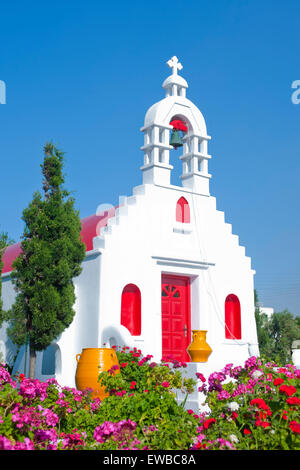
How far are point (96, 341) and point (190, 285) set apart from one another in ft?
11.3

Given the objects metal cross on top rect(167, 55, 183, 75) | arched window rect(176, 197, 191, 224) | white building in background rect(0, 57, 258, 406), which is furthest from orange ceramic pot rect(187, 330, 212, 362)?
metal cross on top rect(167, 55, 183, 75)

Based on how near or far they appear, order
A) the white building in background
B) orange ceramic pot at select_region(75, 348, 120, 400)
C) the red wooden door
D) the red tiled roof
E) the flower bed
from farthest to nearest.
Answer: the red tiled roof
the red wooden door
the white building in background
orange ceramic pot at select_region(75, 348, 120, 400)
the flower bed

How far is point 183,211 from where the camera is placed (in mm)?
13664

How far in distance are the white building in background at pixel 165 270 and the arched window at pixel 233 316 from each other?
0.09ft

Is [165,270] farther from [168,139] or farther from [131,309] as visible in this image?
[168,139]


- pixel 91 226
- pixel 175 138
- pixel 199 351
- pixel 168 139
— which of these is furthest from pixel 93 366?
pixel 175 138

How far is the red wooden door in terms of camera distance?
1296 centimetres

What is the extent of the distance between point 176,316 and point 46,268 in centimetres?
392

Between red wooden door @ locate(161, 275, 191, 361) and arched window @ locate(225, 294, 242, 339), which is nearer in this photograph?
red wooden door @ locate(161, 275, 191, 361)

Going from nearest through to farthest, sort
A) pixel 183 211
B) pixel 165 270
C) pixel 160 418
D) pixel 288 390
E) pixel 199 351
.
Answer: pixel 288 390, pixel 160 418, pixel 199 351, pixel 165 270, pixel 183 211

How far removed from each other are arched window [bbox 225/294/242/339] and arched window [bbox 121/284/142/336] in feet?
10.2

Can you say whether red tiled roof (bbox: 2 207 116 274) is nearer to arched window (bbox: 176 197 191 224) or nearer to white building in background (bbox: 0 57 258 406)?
white building in background (bbox: 0 57 258 406)

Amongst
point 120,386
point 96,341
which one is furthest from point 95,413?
point 96,341

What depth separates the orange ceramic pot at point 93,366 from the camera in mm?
8688
